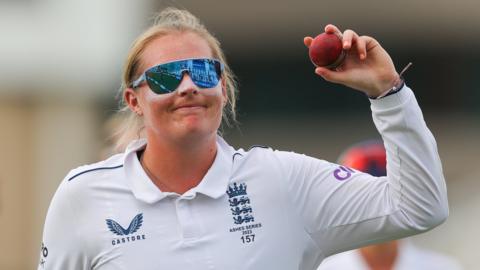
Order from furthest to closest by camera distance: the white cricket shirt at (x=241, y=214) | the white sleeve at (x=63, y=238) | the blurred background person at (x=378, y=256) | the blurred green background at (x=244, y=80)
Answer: the blurred green background at (x=244, y=80) → the blurred background person at (x=378, y=256) → the white sleeve at (x=63, y=238) → the white cricket shirt at (x=241, y=214)

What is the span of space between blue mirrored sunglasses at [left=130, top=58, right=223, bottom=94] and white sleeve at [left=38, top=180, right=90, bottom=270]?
505 mm

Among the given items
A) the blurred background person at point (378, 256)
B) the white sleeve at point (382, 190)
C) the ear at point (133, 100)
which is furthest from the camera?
the blurred background person at point (378, 256)

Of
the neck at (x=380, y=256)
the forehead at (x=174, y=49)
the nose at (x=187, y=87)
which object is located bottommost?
the neck at (x=380, y=256)

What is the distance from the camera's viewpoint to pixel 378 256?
7254 mm

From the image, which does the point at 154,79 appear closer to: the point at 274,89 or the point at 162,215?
the point at 162,215

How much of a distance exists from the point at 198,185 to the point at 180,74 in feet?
1.35

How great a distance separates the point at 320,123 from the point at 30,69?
4.12 metres

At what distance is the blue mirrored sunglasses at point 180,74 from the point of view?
487 cm

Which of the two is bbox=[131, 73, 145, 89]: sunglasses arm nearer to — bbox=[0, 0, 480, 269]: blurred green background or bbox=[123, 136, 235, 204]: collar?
bbox=[123, 136, 235, 204]: collar

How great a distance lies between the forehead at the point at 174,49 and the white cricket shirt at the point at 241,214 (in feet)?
Answer: 1.33

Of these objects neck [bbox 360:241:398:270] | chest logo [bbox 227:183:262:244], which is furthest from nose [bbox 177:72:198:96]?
neck [bbox 360:241:398:270]

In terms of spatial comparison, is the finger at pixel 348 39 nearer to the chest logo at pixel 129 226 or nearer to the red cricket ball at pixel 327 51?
the red cricket ball at pixel 327 51

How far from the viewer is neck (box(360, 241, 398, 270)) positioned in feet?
23.7

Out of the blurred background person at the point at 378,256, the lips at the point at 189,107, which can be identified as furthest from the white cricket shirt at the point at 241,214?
the blurred background person at the point at 378,256
